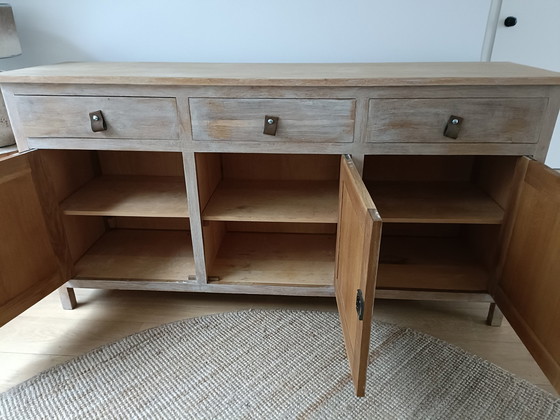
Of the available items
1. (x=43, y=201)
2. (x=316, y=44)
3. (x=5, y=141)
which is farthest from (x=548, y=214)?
(x=5, y=141)

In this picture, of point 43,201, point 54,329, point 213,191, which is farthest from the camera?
point 213,191

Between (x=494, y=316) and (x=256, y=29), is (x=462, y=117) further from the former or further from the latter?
(x=256, y=29)

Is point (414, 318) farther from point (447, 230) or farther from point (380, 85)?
point (380, 85)

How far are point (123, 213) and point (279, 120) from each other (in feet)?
1.98

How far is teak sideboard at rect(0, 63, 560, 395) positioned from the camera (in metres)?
0.97

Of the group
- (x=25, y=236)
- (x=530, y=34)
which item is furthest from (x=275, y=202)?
(x=530, y=34)

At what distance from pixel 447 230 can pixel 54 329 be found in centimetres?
149

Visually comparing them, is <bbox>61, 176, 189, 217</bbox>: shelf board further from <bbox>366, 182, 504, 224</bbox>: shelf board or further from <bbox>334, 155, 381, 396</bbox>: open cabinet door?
<bbox>366, 182, 504, 224</bbox>: shelf board

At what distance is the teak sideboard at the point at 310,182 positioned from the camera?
3.18 feet

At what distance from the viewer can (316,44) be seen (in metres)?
1.36

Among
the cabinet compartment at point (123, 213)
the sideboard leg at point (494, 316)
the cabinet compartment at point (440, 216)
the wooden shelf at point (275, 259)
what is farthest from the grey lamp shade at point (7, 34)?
the sideboard leg at point (494, 316)

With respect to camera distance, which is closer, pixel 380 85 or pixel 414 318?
pixel 380 85

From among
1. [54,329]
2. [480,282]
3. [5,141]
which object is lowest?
[54,329]

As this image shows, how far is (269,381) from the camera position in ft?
3.48
